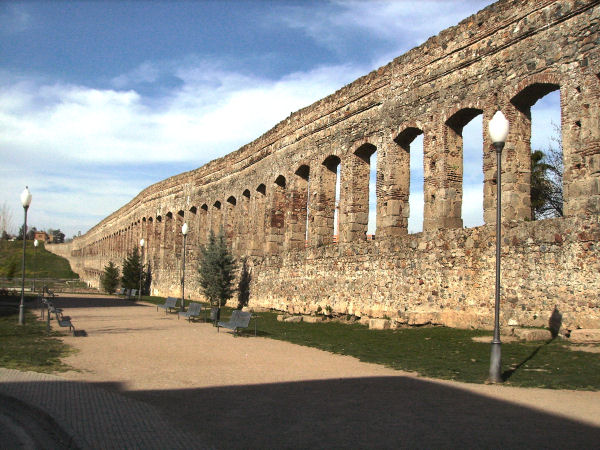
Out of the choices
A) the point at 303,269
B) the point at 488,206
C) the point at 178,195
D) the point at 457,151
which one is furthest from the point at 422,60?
the point at 178,195

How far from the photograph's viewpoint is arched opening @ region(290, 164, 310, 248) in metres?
22.7

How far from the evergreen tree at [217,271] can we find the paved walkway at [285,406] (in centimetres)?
1511

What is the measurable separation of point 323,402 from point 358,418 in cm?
76

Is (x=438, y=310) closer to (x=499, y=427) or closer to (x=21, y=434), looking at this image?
(x=499, y=427)

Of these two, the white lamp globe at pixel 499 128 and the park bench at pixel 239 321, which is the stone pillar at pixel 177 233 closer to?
the park bench at pixel 239 321

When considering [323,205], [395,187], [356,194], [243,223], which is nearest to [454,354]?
[395,187]

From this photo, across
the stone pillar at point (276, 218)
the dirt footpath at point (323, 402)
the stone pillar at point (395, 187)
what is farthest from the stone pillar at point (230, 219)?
the dirt footpath at point (323, 402)

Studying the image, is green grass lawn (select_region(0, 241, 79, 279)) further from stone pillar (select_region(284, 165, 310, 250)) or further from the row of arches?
stone pillar (select_region(284, 165, 310, 250))

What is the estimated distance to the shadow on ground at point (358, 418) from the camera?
5.04 m

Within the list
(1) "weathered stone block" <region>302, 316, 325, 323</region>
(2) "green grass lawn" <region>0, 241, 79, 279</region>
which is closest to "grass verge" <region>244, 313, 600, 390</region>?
(1) "weathered stone block" <region>302, 316, 325, 323</region>

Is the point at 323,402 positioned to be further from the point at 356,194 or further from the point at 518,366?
the point at 356,194

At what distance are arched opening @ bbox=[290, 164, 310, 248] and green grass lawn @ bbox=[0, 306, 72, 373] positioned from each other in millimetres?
10240

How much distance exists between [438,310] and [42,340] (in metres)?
9.13

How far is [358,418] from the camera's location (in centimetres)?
583
